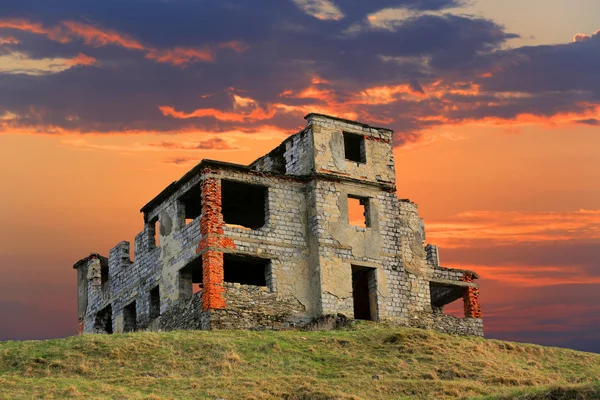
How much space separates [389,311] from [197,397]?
15237mm

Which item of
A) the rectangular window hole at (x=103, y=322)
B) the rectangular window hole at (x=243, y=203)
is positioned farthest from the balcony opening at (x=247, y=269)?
the rectangular window hole at (x=103, y=322)

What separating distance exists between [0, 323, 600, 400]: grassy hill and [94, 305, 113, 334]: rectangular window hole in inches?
551

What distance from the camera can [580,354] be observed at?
122 ft

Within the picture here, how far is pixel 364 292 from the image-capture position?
42875 mm

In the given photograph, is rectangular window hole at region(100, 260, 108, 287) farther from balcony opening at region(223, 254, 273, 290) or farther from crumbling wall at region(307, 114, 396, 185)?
crumbling wall at region(307, 114, 396, 185)

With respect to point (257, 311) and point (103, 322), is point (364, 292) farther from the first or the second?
point (103, 322)

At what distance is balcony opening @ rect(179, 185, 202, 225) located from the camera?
130ft

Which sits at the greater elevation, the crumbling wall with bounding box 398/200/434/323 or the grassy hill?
the crumbling wall with bounding box 398/200/434/323

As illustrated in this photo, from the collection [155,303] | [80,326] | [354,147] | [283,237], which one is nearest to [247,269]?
[283,237]

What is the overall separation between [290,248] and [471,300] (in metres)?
10.5

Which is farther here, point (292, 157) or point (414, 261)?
point (414, 261)

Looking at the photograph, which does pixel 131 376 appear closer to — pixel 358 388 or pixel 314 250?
pixel 358 388

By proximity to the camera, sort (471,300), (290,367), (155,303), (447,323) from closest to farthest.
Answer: (290,367)
(155,303)
(447,323)
(471,300)

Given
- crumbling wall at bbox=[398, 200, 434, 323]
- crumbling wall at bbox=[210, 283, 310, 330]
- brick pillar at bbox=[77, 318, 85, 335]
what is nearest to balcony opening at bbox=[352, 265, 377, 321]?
crumbling wall at bbox=[398, 200, 434, 323]
